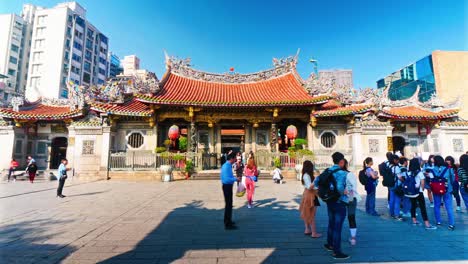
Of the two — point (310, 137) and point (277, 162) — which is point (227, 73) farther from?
point (277, 162)

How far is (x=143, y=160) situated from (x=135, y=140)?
216cm

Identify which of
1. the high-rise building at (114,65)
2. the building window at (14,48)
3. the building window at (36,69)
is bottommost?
the building window at (36,69)

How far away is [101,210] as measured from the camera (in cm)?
585

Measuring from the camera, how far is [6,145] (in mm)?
14047

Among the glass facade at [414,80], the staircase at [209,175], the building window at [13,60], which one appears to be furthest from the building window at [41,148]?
the building window at [13,60]

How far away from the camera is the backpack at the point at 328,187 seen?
126 inches

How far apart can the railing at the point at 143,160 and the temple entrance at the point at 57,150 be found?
19.1 ft

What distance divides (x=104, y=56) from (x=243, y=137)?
51.9m

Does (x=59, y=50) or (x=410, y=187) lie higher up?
(x=59, y=50)

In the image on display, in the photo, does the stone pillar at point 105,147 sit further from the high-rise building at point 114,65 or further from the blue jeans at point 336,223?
the high-rise building at point 114,65

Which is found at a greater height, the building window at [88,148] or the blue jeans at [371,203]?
the building window at [88,148]

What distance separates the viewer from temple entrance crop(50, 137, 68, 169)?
1545 cm

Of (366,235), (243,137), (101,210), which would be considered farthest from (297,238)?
(243,137)

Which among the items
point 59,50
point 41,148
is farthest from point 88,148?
point 59,50
